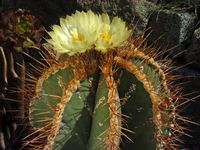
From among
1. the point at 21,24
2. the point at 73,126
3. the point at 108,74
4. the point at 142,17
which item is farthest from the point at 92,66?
the point at 142,17

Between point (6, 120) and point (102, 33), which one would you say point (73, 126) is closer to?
point (102, 33)

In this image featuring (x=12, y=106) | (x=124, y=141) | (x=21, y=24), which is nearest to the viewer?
(x=124, y=141)

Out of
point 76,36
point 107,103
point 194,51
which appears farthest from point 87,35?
A: point 194,51

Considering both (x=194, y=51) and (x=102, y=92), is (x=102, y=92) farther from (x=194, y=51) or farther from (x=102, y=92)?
(x=194, y=51)

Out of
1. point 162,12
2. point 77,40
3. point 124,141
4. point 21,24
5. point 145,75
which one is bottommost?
point 124,141

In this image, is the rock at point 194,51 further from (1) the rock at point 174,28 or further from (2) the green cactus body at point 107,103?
(2) the green cactus body at point 107,103

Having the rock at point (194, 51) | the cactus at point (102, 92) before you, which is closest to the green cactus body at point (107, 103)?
the cactus at point (102, 92)

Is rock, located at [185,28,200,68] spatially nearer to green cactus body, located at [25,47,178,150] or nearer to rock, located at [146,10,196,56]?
rock, located at [146,10,196,56]
